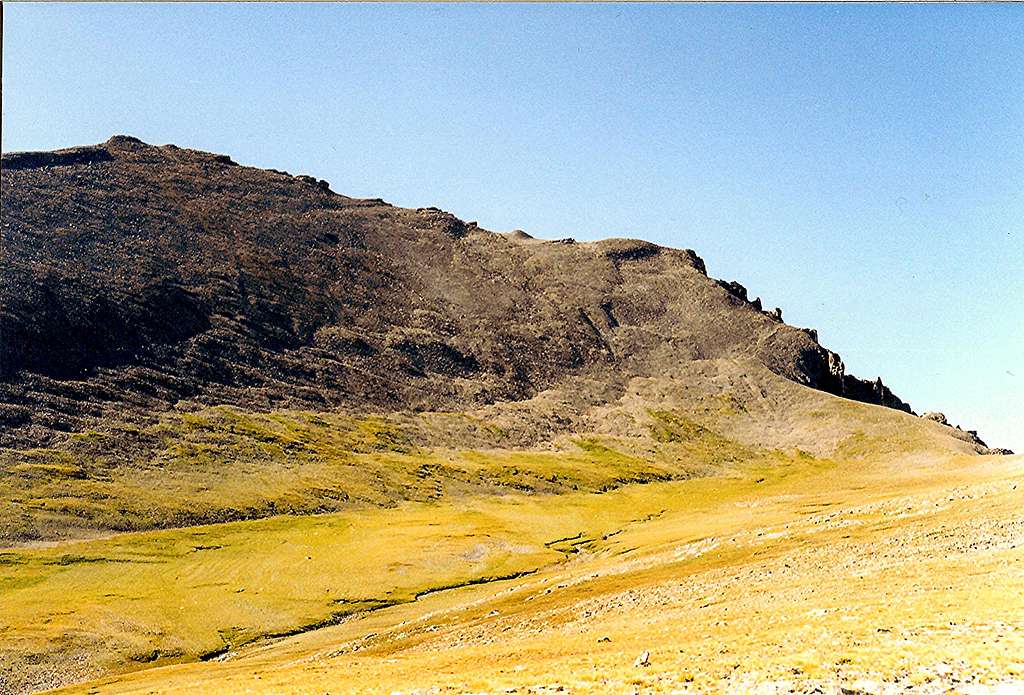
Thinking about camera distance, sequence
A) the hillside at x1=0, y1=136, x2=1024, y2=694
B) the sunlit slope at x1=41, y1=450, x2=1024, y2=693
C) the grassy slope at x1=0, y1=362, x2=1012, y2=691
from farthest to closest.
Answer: the grassy slope at x1=0, y1=362, x2=1012, y2=691
the hillside at x1=0, y1=136, x2=1024, y2=694
the sunlit slope at x1=41, y1=450, x2=1024, y2=693

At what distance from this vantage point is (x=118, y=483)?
15388cm

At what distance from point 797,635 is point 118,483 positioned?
496 ft

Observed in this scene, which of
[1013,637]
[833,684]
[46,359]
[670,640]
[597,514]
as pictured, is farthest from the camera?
[46,359]

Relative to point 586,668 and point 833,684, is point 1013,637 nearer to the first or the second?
point 833,684

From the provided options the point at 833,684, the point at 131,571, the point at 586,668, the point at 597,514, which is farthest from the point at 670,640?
the point at 597,514

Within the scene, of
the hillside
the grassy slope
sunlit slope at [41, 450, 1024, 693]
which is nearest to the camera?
sunlit slope at [41, 450, 1024, 693]

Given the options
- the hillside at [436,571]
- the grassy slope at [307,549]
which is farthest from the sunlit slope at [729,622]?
the grassy slope at [307,549]

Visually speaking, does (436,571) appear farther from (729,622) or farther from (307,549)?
(729,622)

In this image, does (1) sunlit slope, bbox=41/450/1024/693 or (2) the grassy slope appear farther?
(2) the grassy slope

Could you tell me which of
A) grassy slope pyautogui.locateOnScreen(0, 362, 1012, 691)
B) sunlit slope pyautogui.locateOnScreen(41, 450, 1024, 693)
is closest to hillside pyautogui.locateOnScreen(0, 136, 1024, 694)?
sunlit slope pyautogui.locateOnScreen(41, 450, 1024, 693)

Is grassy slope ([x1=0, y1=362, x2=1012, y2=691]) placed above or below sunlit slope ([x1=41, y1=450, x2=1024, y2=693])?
below

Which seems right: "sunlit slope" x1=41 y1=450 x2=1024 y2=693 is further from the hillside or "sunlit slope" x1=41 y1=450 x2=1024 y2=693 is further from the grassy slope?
the grassy slope

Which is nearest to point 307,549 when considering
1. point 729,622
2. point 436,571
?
point 436,571

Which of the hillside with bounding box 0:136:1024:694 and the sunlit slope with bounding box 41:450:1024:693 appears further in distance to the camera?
the hillside with bounding box 0:136:1024:694
